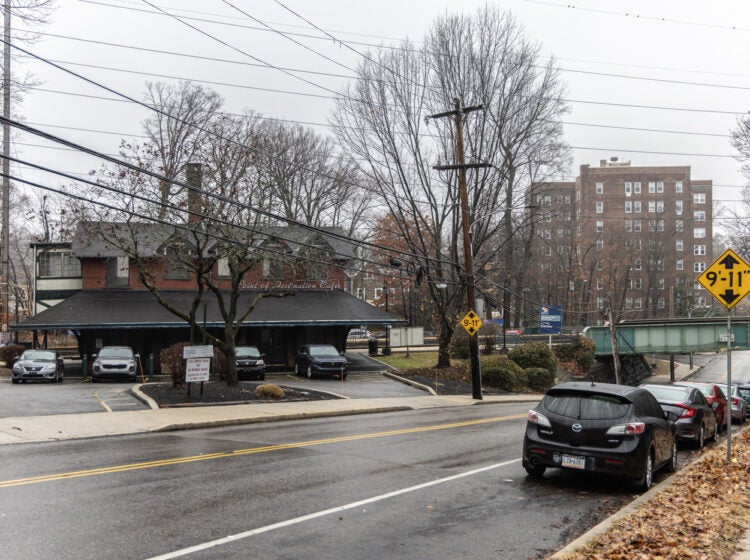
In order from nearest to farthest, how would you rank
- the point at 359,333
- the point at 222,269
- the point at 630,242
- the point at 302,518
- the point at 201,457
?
the point at 302,518, the point at 201,457, the point at 222,269, the point at 359,333, the point at 630,242

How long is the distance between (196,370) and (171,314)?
16.1 meters

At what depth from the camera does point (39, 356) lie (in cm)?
3042

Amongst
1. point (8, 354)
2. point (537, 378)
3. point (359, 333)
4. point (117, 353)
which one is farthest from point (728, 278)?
point (359, 333)

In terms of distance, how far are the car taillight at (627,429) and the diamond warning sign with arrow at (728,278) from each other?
333cm

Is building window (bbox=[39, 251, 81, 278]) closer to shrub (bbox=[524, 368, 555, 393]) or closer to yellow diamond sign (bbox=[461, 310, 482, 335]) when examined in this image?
yellow diamond sign (bbox=[461, 310, 482, 335])

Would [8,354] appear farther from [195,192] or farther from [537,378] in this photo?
[537,378]

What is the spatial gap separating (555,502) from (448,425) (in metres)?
9.05

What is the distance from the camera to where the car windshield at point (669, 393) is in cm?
1545

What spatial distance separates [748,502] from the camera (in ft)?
30.2

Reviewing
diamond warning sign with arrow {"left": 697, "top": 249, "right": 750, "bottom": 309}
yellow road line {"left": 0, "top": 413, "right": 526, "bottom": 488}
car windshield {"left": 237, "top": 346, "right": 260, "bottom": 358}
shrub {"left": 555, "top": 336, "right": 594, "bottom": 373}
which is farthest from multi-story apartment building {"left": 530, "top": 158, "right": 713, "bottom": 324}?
diamond warning sign with arrow {"left": 697, "top": 249, "right": 750, "bottom": 309}

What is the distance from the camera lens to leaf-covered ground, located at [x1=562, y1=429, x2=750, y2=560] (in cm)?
688

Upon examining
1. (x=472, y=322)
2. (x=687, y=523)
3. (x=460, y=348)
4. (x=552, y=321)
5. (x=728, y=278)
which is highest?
(x=728, y=278)

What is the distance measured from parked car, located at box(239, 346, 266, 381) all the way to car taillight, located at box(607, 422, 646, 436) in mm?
24120

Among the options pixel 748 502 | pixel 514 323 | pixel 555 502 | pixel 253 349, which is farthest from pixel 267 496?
pixel 514 323
